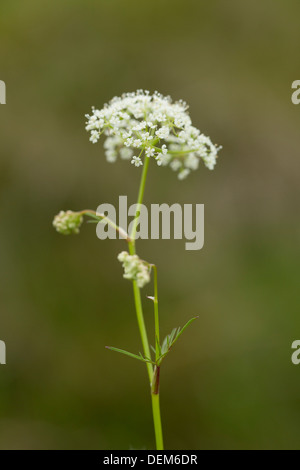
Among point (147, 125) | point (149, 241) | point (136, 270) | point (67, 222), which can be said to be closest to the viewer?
point (136, 270)

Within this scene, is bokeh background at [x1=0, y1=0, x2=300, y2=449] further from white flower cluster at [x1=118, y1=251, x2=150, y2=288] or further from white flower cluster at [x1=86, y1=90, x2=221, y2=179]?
white flower cluster at [x1=118, y1=251, x2=150, y2=288]

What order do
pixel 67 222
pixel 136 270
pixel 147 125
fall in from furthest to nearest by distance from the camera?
pixel 147 125 < pixel 67 222 < pixel 136 270

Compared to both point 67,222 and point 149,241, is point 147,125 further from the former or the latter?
point 149,241

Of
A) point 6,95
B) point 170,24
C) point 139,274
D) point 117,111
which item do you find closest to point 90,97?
point 6,95

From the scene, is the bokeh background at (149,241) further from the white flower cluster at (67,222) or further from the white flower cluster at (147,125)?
the white flower cluster at (67,222)

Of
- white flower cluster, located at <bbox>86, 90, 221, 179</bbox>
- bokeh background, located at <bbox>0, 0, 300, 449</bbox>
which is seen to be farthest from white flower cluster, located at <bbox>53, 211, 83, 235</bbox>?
bokeh background, located at <bbox>0, 0, 300, 449</bbox>

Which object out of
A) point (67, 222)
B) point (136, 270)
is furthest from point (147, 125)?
point (136, 270)

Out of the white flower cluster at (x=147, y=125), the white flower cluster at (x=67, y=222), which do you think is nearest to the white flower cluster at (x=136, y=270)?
the white flower cluster at (x=67, y=222)
